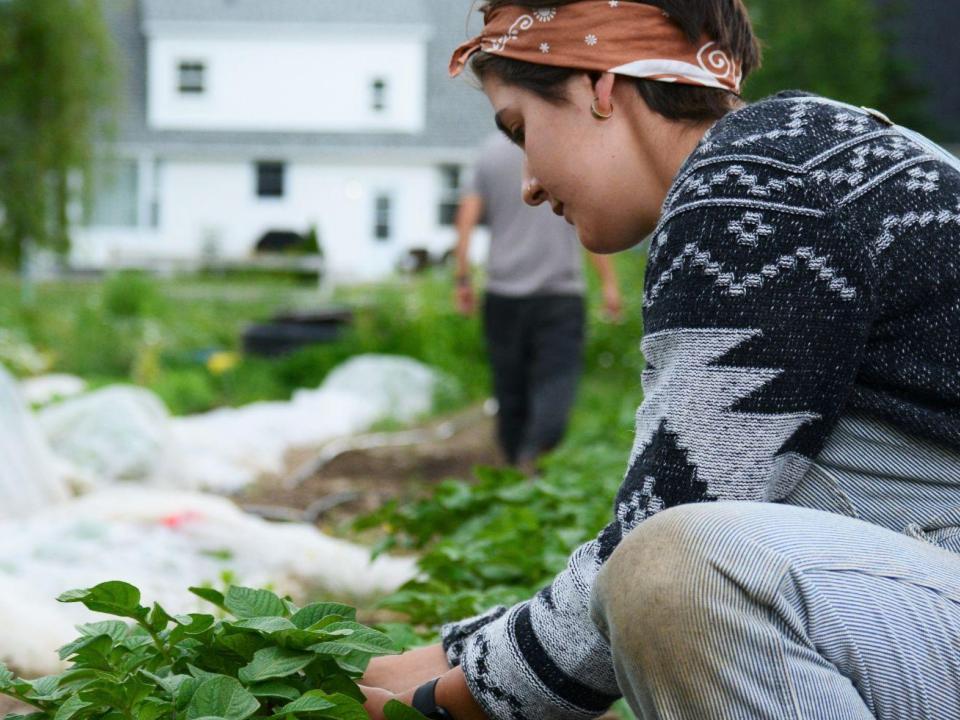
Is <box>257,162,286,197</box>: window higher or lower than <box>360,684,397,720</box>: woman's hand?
lower

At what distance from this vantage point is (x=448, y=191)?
3020 cm

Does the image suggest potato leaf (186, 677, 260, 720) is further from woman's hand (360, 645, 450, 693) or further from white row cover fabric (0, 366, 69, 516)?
white row cover fabric (0, 366, 69, 516)

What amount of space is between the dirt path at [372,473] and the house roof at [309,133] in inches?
855

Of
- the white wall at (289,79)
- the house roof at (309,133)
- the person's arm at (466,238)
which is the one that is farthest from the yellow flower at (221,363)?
the white wall at (289,79)

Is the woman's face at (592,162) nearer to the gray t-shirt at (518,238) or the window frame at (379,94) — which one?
the gray t-shirt at (518,238)

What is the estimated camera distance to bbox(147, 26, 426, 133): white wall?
97.6 ft

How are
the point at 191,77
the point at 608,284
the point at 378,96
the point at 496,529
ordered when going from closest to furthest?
the point at 496,529 → the point at 608,284 → the point at 191,77 → the point at 378,96

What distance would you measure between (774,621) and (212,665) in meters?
0.78

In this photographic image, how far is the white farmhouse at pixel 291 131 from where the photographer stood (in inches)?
1166

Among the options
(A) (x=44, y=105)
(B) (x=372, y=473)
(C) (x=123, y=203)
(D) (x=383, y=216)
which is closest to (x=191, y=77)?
(C) (x=123, y=203)

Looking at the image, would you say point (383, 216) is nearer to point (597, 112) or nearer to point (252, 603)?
point (597, 112)

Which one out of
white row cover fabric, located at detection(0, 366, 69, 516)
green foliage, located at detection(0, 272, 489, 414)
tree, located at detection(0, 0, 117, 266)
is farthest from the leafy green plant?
tree, located at detection(0, 0, 117, 266)

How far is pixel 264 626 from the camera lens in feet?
5.42

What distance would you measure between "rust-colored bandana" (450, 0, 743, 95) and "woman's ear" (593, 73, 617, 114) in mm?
11
